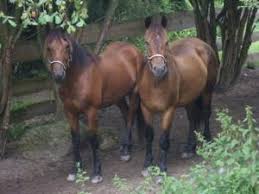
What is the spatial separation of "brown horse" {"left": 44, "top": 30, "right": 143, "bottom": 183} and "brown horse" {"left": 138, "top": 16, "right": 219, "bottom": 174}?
468 mm

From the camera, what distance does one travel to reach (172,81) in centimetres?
696

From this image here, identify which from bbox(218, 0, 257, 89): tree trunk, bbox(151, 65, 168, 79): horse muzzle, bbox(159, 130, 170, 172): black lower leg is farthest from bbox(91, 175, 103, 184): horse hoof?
bbox(218, 0, 257, 89): tree trunk

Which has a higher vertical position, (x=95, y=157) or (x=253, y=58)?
(x=95, y=157)

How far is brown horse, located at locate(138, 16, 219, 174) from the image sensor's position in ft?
21.6

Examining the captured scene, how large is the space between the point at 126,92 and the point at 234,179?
13.1ft

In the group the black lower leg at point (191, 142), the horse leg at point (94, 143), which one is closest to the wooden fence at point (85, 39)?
the horse leg at point (94, 143)

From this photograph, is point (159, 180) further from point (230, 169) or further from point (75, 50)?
point (230, 169)

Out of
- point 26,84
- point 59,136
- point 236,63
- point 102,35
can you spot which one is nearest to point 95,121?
point 59,136

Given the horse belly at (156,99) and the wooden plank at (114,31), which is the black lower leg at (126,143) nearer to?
the horse belly at (156,99)

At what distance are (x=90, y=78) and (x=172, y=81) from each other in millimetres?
881

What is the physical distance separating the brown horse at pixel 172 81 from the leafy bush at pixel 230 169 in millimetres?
2534

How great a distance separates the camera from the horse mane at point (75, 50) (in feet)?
21.3

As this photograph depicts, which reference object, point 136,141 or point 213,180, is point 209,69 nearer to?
point 136,141

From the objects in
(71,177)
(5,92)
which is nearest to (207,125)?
(71,177)
